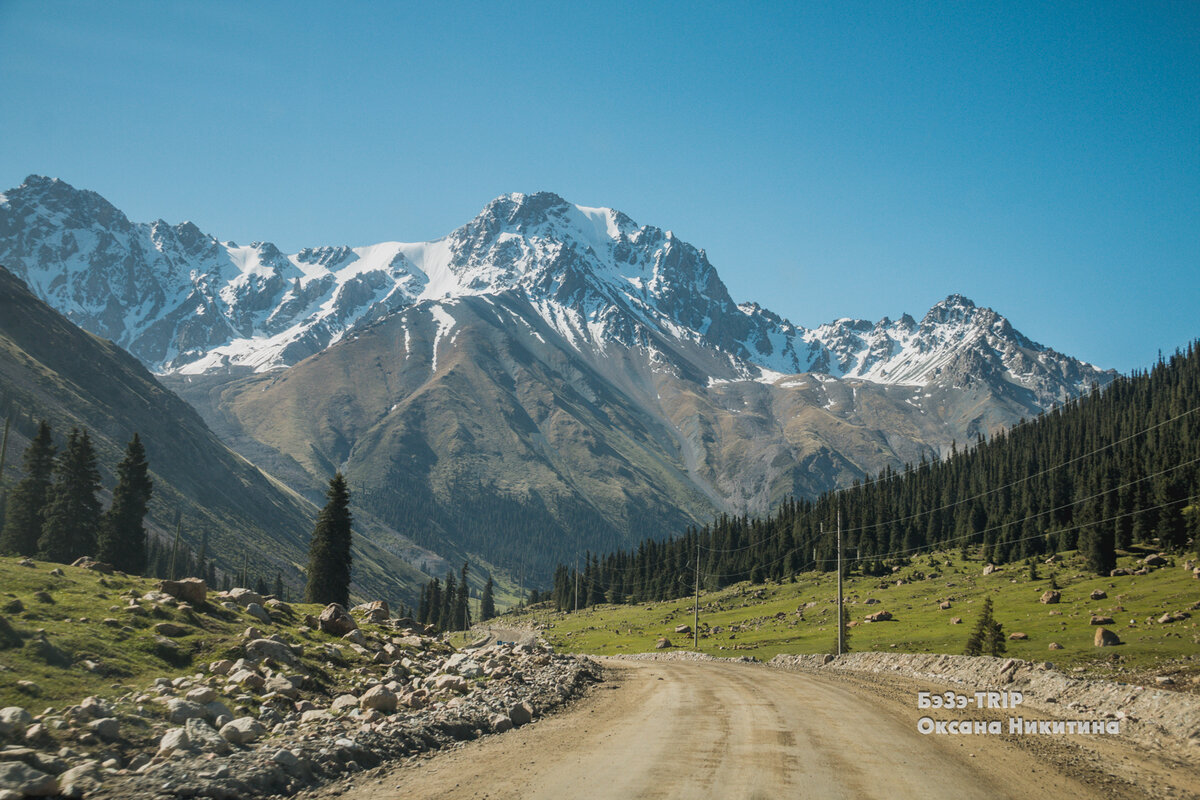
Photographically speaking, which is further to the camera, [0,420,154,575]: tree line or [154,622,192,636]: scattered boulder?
[0,420,154,575]: tree line

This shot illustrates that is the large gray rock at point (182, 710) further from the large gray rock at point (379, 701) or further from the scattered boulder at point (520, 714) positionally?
the scattered boulder at point (520, 714)

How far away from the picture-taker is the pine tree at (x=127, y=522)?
7450 centimetres

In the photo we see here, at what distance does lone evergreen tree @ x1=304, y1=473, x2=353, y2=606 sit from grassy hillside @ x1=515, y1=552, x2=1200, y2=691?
32421 millimetres

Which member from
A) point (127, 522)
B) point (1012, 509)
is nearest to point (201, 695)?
point (127, 522)

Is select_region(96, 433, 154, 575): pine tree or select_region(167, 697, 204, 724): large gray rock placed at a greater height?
select_region(96, 433, 154, 575): pine tree

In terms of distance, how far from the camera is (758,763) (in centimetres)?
1834

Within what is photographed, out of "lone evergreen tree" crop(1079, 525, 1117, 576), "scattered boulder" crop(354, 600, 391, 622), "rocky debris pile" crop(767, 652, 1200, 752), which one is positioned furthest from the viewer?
"lone evergreen tree" crop(1079, 525, 1117, 576)

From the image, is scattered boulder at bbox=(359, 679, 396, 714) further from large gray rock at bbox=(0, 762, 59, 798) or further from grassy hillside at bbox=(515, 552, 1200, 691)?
grassy hillside at bbox=(515, 552, 1200, 691)

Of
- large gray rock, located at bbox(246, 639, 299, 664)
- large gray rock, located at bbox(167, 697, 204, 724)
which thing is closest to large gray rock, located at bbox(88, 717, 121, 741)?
large gray rock, located at bbox(167, 697, 204, 724)

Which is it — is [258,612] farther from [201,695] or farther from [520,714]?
[520,714]

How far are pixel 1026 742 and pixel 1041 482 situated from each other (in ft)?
377

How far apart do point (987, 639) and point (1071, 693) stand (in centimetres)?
2337

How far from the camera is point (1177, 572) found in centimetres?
6631

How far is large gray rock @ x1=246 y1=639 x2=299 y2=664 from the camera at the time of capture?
24531mm
